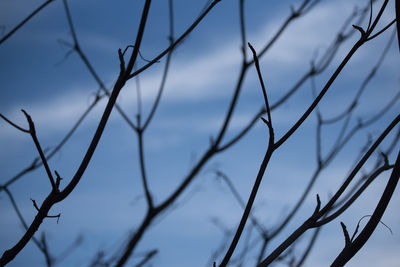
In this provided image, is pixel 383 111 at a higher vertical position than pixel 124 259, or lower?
higher

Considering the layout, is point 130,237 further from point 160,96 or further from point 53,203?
point 53,203

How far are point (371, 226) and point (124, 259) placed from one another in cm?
150

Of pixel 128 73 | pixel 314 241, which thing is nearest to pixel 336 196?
pixel 128 73

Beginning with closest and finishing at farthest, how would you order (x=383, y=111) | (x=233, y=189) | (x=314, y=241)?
(x=314, y=241) < (x=233, y=189) < (x=383, y=111)

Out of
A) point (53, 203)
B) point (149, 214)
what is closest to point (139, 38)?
point (53, 203)

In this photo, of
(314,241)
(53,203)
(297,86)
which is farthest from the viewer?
(297,86)

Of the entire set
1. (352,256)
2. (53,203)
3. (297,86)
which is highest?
(297,86)

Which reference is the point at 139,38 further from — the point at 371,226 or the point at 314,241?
the point at 314,241

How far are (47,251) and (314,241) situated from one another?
1253 millimetres

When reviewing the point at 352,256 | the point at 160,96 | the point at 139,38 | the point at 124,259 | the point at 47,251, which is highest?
the point at 160,96

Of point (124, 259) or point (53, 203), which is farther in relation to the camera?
point (124, 259)

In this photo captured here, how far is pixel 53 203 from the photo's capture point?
804 millimetres

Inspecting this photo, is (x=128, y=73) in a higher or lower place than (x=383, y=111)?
lower

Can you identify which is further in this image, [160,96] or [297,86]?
[297,86]
